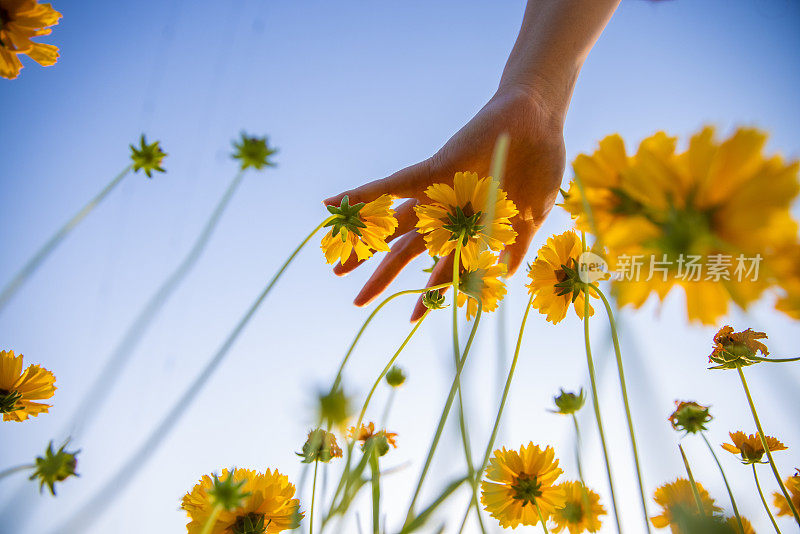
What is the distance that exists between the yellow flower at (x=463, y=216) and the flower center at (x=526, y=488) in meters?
0.37

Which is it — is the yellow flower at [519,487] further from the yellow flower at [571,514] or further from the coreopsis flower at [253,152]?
the coreopsis flower at [253,152]

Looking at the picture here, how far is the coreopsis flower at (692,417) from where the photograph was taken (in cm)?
75

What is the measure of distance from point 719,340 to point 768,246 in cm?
63

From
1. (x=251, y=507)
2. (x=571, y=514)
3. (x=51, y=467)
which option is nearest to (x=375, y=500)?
(x=251, y=507)

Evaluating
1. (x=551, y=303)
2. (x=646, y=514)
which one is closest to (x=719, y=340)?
(x=551, y=303)

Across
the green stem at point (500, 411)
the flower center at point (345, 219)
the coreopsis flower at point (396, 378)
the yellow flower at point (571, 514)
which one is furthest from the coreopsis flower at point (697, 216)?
the coreopsis flower at point (396, 378)

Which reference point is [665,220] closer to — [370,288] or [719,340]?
[719,340]

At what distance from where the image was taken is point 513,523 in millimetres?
696

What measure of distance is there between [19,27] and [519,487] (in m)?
0.86

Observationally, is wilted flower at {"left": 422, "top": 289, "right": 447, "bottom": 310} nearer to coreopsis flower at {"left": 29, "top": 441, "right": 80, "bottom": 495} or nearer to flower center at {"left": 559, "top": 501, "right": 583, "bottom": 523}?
flower center at {"left": 559, "top": 501, "right": 583, "bottom": 523}

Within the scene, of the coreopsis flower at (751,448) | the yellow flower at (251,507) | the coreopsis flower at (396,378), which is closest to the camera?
the yellow flower at (251,507)

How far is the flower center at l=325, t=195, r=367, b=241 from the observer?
66 centimetres

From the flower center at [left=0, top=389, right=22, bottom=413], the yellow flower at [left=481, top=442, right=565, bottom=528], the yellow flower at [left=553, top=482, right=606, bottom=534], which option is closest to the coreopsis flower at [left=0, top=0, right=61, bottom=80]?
the flower center at [left=0, top=389, right=22, bottom=413]

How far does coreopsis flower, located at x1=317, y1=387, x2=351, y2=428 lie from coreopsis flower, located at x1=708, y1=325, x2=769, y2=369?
23.7 inches
